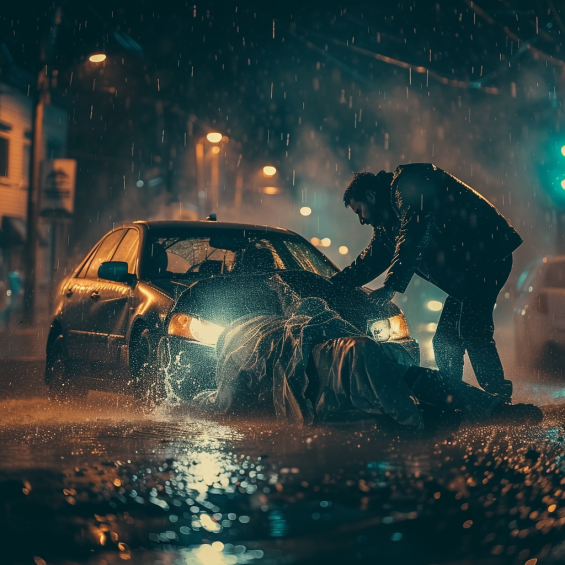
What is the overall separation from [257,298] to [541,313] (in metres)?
5.51

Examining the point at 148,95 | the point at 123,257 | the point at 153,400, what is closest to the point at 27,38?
the point at 148,95

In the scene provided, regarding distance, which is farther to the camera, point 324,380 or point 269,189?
point 269,189

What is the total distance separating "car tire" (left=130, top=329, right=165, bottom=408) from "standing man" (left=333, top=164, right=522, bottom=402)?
1.41m

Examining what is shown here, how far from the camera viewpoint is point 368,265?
662 cm

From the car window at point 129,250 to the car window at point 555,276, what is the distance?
5.13 metres

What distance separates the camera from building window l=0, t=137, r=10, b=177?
31031mm

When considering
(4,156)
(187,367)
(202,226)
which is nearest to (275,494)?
(187,367)

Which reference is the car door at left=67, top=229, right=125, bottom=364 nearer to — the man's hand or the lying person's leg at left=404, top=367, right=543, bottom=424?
the man's hand

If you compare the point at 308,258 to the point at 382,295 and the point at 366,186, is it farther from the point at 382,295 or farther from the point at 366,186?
the point at 382,295

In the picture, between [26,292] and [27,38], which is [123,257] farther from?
[27,38]

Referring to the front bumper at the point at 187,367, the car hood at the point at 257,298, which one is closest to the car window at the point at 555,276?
the car hood at the point at 257,298

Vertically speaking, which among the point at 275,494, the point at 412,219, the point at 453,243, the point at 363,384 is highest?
the point at 412,219

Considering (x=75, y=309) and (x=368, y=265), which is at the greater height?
(x=368, y=265)

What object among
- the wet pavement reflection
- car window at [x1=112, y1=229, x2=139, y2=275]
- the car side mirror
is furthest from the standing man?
car window at [x1=112, y1=229, x2=139, y2=275]
